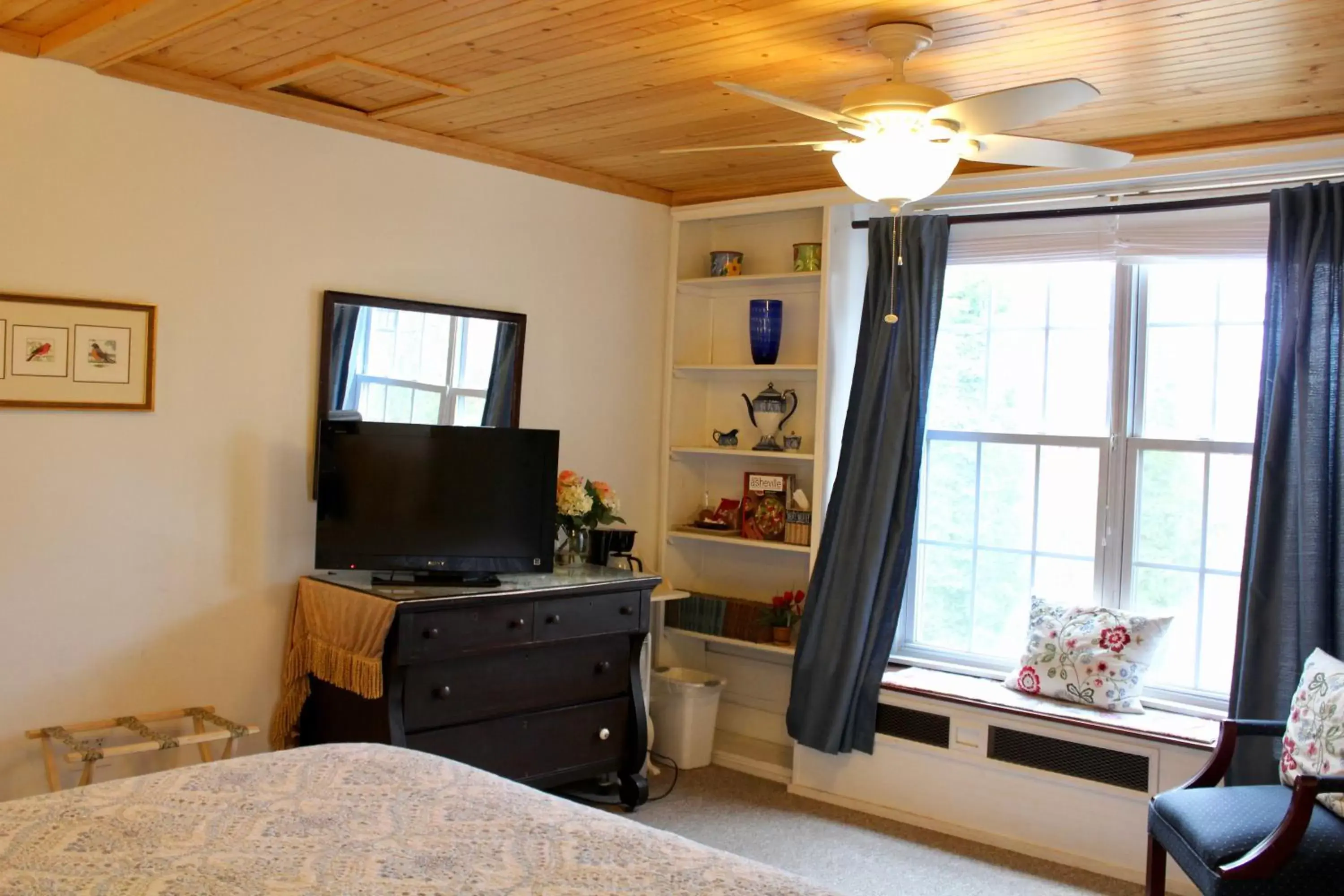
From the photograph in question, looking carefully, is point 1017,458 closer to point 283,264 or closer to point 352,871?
point 283,264

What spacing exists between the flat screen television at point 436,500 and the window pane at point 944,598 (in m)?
1.57

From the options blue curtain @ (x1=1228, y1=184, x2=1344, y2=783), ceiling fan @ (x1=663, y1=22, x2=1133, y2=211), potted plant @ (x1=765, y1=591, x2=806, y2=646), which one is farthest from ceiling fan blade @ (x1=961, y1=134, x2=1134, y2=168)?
potted plant @ (x1=765, y1=591, x2=806, y2=646)

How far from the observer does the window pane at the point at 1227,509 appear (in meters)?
4.04

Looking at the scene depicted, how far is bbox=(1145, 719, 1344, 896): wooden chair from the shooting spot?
2.78m

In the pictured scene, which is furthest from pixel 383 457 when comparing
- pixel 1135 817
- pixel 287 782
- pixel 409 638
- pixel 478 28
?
pixel 1135 817

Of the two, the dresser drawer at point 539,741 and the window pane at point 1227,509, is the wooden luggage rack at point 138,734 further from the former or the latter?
the window pane at point 1227,509

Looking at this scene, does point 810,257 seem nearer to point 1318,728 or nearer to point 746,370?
point 746,370

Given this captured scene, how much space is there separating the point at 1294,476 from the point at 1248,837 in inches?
49.2

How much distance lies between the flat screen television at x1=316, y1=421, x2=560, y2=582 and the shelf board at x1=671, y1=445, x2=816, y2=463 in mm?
978

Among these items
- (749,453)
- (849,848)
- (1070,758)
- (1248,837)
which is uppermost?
(749,453)

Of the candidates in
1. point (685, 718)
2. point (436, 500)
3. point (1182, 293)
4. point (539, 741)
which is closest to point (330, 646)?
point (436, 500)

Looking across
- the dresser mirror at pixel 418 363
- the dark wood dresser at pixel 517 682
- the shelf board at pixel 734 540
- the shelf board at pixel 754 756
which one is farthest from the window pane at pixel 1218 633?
the dresser mirror at pixel 418 363

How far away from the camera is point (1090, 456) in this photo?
435 cm

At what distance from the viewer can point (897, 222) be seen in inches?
173
